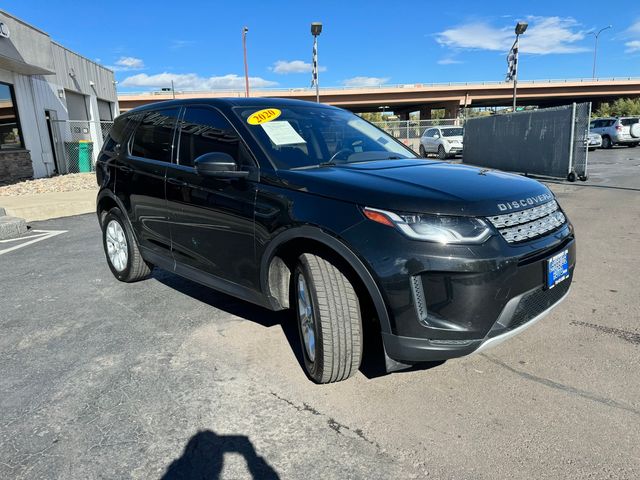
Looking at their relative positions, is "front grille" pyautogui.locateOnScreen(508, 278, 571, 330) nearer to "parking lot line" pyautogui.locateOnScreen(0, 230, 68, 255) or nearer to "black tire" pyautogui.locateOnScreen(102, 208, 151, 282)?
"black tire" pyautogui.locateOnScreen(102, 208, 151, 282)

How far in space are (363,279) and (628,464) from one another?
1.47 m

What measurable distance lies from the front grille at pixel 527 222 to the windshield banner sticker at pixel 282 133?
1.55 metres

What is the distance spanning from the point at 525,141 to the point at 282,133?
12946mm

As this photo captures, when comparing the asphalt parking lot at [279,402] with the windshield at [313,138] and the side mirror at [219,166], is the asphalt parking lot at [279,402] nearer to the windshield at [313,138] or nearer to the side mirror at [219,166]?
the side mirror at [219,166]

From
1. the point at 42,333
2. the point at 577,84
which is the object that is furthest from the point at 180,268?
the point at 577,84

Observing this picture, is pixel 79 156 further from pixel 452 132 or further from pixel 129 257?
pixel 452 132

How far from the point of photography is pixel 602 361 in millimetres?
3053

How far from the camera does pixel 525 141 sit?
14281mm

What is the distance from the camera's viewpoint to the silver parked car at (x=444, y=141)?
2116cm

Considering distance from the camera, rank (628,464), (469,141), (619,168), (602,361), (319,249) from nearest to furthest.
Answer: (628,464)
(319,249)
(602,361)
(619,168)
(469,141)

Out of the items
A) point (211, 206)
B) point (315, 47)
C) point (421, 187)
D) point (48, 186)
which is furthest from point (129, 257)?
point (315, 47)

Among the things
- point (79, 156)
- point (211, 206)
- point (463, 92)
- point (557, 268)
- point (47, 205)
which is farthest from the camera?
point (463, 92)

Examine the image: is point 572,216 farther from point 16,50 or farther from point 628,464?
point 16,50

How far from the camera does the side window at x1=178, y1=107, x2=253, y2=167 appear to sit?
3.27 meters
